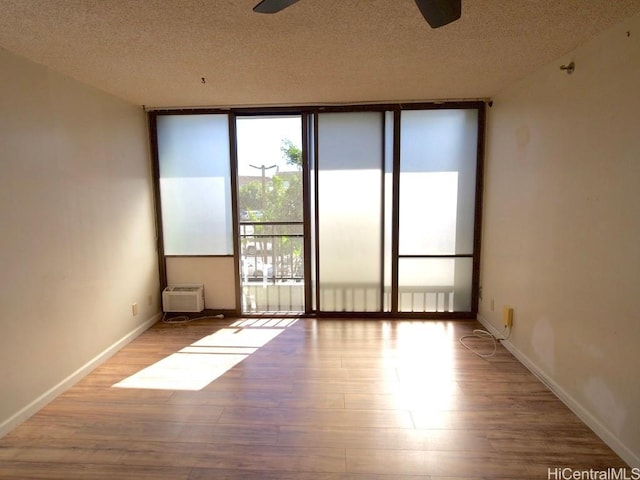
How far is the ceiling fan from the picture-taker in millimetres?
1411

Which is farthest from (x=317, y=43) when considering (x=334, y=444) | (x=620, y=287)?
(x=334, y=444)

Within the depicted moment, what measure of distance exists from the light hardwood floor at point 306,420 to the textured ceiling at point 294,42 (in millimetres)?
2309

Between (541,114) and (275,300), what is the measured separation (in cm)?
312

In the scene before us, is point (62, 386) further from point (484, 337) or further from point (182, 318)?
point (484, 337)

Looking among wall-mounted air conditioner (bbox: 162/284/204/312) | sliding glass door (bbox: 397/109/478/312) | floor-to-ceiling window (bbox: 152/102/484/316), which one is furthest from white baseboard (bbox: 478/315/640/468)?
wall-mounted air conditioner (bbox: 162/284/204/312)

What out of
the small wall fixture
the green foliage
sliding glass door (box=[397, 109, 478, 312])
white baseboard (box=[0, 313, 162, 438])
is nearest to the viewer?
white baseboard (box=[0, 313, 162, 438])

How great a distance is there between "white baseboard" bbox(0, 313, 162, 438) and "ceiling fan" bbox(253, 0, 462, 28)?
269cm

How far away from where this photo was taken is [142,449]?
6.29 feet

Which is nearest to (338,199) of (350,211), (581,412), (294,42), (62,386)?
(350,211)

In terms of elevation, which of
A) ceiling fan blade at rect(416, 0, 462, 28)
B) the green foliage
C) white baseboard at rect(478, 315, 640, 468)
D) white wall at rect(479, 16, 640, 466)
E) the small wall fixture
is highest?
the small wall fixture

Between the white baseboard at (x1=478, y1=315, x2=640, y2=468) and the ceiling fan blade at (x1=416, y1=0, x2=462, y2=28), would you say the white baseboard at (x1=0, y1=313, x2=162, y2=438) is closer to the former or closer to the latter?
the ceiling fan blade at (x1=416, y1=0, x2=462, y2=28)

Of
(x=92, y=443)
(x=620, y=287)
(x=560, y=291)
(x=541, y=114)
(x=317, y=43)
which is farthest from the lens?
(x=541, y=114)

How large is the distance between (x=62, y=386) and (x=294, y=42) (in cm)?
287

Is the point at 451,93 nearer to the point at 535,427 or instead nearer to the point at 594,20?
the point at 594,20
